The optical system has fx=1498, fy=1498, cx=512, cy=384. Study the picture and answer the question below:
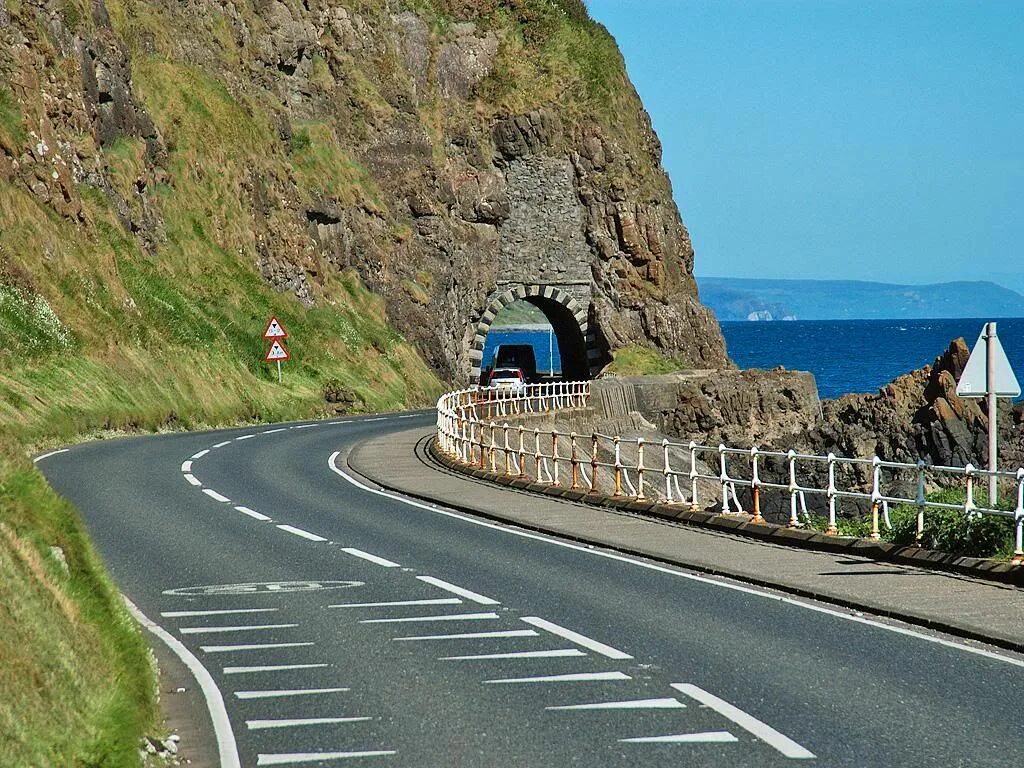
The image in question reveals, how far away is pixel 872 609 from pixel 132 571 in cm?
782

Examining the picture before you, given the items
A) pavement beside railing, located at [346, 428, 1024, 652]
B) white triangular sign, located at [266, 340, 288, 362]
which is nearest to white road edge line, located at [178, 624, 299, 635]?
pavement beside railing, located at [346, 428, 1024, 652]

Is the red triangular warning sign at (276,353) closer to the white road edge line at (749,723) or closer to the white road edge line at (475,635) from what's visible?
the white road edge line at (475,635)

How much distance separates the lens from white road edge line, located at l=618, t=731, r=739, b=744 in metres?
8.50

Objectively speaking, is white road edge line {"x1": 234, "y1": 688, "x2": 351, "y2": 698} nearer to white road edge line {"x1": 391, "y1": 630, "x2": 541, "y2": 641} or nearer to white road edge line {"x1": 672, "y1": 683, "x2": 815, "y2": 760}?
white road edge line {"x1": 391, "y1": 630, "x2": 541, "y2": 641}

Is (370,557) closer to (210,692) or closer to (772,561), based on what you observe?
(772,561)

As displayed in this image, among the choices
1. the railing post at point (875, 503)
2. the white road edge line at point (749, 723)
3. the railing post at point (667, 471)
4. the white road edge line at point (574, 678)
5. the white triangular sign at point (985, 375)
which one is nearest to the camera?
the white road edge line at point (749, 723)

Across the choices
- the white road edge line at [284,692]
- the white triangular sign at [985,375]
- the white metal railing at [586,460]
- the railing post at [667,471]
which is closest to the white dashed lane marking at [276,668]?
the white road edge line at [284,692]

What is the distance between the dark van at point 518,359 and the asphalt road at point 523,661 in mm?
50159

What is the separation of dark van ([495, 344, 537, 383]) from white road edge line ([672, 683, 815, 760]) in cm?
5971

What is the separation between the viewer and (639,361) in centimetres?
7819

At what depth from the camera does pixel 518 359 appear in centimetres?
7069

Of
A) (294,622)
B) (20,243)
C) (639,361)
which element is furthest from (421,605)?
(639,361)

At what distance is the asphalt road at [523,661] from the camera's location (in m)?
8.49

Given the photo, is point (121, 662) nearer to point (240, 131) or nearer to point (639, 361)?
point (240, 131)
